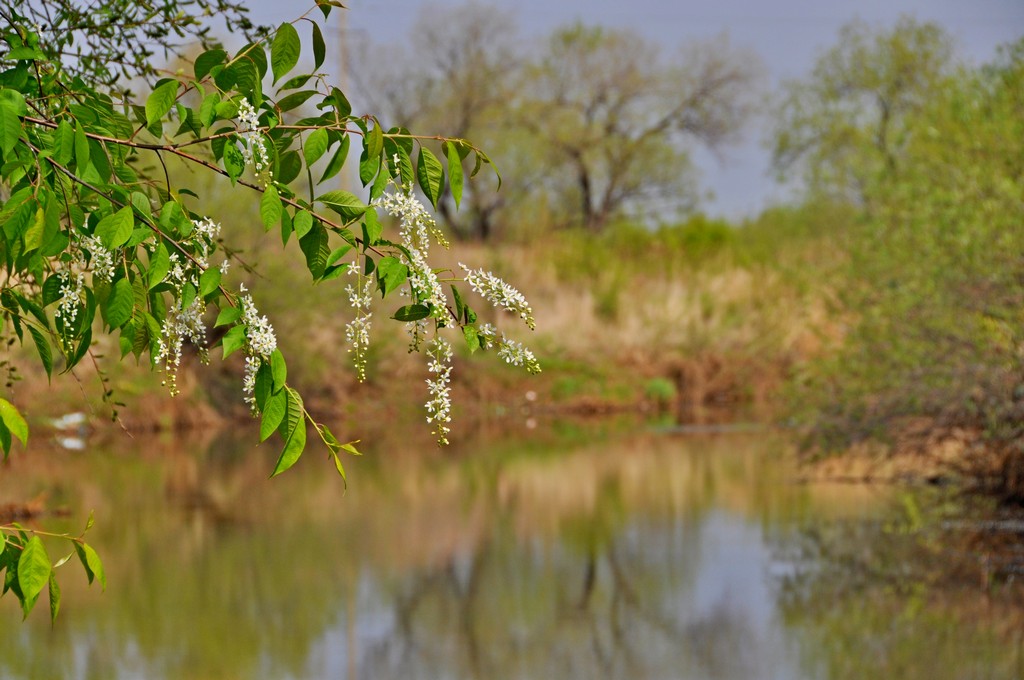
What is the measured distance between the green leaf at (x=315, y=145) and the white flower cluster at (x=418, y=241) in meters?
0.14

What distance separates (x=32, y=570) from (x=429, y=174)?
1033 mm

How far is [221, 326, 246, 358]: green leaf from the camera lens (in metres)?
2.27

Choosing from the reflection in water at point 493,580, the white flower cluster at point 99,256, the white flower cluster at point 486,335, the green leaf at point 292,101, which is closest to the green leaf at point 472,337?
the white flower cluster at point 486,335

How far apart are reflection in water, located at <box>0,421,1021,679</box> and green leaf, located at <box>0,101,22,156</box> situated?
4577mm

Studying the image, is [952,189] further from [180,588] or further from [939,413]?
[180,588]

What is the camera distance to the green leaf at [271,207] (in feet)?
7.73

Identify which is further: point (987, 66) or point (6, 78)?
point (987, 66)

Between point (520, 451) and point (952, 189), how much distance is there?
24.8 feet

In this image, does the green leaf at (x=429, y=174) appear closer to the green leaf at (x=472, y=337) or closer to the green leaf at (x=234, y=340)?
the green leaf at (x=472, y=337)

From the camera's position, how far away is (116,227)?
2297 mm

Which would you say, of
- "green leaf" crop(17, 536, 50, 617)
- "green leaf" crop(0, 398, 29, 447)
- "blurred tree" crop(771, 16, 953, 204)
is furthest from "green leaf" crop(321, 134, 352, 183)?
"blurred tree" crop(771, 16, 953, 204)

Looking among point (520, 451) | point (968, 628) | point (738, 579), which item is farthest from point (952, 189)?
point (520, 451)

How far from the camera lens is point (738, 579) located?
28.9 ft

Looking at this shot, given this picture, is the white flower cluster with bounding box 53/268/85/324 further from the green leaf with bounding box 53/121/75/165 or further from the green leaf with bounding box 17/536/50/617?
the green leaf with bounding box 17/536/50/617
